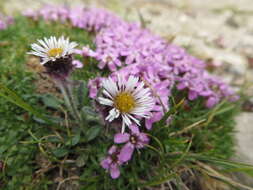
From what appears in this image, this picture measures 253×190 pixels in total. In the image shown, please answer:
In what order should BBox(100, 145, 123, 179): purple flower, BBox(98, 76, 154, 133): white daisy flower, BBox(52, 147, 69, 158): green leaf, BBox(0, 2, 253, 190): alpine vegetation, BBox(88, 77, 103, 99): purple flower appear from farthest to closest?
BBox(88, 77, 103, 99): purple flower, BBox(52, 147, 69, 158): green leaf, BBox(100, 145, 123, 179): purple flower, BBox(0, 2, 253, 190): alpine vegetation, BBox(98, 76, 154, 133): white daisy flower

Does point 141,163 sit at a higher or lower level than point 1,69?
lower

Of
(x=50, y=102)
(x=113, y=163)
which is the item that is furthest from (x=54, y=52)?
(x=113, y=163)

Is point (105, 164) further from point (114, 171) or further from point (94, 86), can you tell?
point (94, 86)

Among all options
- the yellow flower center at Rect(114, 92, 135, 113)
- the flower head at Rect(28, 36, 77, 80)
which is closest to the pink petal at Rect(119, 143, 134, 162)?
the yellow flower center at Rect(114, 92, 135, 113)

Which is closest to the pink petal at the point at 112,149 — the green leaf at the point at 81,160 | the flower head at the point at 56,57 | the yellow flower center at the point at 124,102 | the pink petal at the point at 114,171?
the pink petal at the point at 114,171

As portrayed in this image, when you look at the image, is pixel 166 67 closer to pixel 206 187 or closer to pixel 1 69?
pixel 206 187

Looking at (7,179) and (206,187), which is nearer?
(7,179)

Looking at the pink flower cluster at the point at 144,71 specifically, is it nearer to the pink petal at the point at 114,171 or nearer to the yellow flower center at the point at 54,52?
the pink petal at the point at 114,171

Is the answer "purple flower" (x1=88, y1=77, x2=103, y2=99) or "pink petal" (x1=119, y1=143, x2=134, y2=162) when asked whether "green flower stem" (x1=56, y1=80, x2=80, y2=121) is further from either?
"pink petal" (x1=119, y1=143, x2=134, y2=162)

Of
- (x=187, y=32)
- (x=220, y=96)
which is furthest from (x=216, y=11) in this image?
(x=220, y=96)
